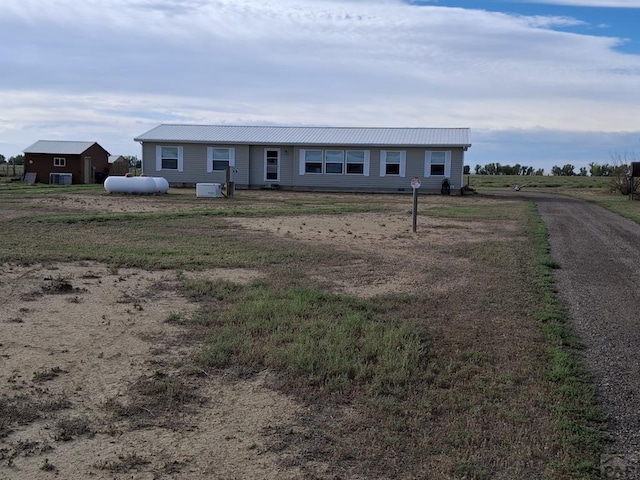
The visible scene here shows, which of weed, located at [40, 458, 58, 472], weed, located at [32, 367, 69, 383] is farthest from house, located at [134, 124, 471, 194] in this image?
weed, located at [40, 458, 58, 472]

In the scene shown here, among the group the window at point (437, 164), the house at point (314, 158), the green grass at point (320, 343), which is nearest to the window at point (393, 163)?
the house at point (314, 158)

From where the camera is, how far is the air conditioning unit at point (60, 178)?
3772 centimetres

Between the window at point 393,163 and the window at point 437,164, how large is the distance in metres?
1.11

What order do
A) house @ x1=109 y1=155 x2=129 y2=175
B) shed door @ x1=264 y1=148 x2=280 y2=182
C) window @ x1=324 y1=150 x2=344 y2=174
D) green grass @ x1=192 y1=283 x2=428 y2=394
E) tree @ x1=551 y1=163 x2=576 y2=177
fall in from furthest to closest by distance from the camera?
1. tree @ x1=551 y1=163 x2=576 y2=177
2. house @ x1=109 y1=155 x2=129 y2=175
3. shed door @ x1=264 y1=148 x2=280 y2=182
4. window @ x1=324 y1=150 x2=344 y2=174
5. green grass @ x1=192 y1=283 x2=428 y2=394

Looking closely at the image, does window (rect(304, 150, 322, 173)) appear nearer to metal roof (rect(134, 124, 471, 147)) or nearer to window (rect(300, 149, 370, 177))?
window (rect(300, 149, 370, 177))

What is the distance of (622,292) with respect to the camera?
8.04 meters

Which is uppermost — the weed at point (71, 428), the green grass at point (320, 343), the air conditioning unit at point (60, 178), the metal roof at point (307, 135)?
the metal roof at point (307, 135)

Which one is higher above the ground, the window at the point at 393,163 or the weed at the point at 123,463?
the window at the point at 393,163

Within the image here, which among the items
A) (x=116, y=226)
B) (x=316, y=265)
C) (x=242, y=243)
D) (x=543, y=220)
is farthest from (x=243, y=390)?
(x=543, y=220)

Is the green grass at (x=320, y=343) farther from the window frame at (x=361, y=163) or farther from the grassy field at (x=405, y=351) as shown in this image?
the window frame at (x=361, y=163)

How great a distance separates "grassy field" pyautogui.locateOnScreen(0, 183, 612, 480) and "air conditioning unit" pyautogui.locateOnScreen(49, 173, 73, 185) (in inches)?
1090

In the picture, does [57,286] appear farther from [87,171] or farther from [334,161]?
[87,171]

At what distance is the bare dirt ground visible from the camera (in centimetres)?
345

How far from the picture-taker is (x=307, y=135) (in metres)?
34.6
